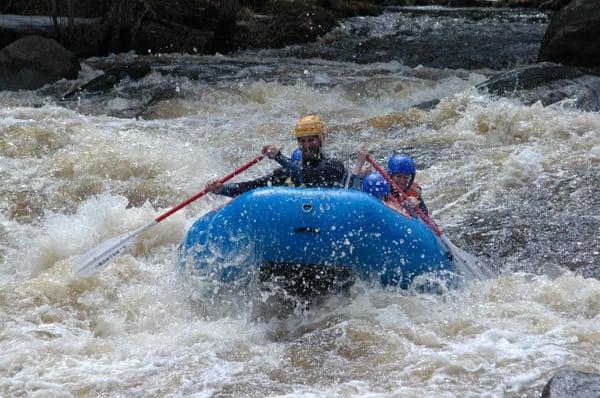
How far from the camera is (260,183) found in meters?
6.20

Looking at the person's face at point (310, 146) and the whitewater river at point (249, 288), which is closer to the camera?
the whitewater river at point (249, 288)

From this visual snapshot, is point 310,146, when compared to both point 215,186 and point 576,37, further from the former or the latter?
point 576,37

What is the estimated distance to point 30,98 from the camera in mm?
12625

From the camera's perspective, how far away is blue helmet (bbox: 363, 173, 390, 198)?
6133mm

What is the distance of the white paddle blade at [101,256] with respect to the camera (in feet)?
19.4

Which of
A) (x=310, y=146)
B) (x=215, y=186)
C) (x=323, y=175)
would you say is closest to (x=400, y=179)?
(x=323, y=175)

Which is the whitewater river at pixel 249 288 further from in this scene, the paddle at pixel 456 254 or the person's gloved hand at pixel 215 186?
the person's gloved hand at pixel 215 186

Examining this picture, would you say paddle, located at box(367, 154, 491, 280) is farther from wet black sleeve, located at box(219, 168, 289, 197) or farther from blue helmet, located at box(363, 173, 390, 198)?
wet black sleeve, located at box(219, 168, 289, 197)

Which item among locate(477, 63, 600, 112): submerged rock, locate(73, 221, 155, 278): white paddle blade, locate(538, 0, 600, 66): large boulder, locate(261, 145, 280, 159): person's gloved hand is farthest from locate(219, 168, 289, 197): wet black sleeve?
locate(538, 0, 600, 66): large boulder

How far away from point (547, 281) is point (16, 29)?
12688 mm

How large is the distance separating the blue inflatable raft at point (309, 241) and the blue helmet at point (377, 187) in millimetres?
597

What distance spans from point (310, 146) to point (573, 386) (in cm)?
272

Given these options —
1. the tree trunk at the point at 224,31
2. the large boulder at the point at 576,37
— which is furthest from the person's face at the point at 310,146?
the tree trunk at the point at 224,31

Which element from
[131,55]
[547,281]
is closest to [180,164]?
[547,281]
